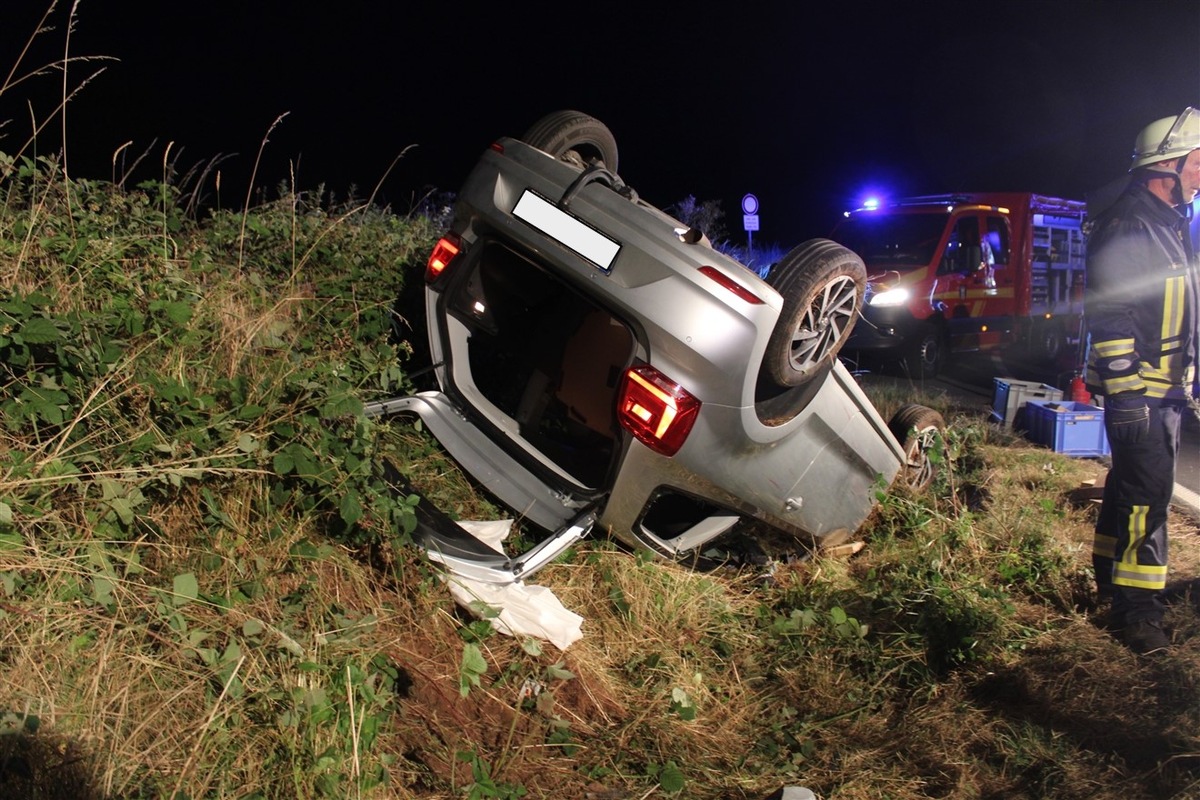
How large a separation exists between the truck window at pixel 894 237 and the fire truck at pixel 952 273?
0.01 m

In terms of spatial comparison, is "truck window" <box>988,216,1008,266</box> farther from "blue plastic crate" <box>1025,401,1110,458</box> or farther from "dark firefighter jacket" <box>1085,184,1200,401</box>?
"dark firefighter jacket" <box>1085,184,1200,401</box>

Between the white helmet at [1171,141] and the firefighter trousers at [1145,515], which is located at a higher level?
the white helmet at [1171,141]

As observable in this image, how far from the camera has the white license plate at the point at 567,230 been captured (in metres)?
3.50

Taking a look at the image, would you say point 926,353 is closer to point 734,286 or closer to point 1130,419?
point 1130,419

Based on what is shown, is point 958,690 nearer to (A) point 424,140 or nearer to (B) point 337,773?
(B) point 337,773

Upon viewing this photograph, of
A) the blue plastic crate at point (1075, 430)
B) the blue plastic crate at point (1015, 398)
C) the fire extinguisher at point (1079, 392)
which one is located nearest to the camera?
the blue plastic crate at point (1075, 430)

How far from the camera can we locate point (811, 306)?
370 cm

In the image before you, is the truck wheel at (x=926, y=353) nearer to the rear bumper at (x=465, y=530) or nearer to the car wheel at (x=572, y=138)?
the car wheel at (x=572, y=138)

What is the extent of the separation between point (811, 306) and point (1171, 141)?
183 cm

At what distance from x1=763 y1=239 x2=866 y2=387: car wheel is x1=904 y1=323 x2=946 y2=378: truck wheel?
23.8ft

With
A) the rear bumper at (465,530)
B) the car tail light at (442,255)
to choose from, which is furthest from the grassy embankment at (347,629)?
the car tail light at (442,255)

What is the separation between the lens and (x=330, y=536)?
9.67 feet

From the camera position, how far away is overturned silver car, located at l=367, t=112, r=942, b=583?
3.42 metres

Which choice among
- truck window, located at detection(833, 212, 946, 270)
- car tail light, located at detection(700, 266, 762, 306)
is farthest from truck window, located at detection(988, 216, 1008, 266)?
car tail light, located at detection(700, 266, 762, 306)
